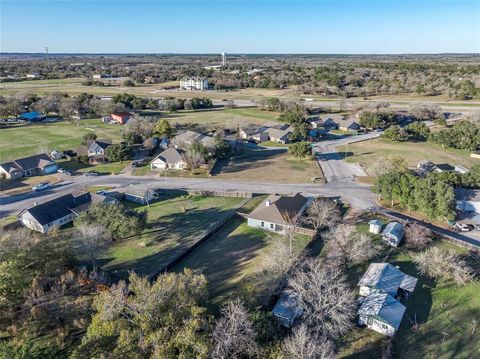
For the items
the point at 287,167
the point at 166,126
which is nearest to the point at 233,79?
the point at 166,126

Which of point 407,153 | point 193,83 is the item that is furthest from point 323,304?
point 193,83

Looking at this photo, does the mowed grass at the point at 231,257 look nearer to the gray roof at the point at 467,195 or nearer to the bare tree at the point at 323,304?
the bare tree at the point at 323,304

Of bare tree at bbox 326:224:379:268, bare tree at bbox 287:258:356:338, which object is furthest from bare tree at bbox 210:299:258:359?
bare tree at bbox 326:224:379:268

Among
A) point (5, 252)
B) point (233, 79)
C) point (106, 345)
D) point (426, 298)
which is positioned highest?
point (233, 79)

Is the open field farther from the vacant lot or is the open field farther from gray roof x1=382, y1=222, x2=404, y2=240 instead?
the vacant lot

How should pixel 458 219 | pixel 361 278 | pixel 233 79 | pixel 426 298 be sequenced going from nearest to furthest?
pixel 426 298
pixel 361 278
pixel 458 219
pixel 233 79

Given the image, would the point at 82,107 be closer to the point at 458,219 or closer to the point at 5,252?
the point at 5,252
